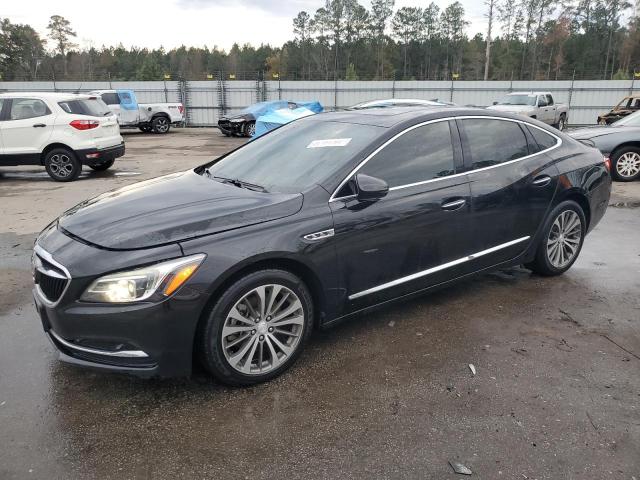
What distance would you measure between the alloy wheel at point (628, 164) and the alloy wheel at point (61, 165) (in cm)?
1082

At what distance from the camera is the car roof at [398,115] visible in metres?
3.80

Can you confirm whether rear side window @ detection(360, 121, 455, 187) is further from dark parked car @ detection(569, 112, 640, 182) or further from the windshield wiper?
dark parked car @ detection(569, 112, 640, 182)

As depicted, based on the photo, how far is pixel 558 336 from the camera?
12.4 ft

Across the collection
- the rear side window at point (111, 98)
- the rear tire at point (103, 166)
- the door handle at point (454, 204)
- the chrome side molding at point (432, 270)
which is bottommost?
the rear tire at point (103, 166)

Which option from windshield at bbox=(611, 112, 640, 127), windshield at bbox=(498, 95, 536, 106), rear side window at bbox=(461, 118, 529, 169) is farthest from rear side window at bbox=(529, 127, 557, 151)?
windshield at bbox=(498, 95, 536, 106)

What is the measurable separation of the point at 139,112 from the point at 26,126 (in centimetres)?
1214

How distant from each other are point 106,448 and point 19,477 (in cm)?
38

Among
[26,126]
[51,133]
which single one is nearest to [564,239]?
[51,133]

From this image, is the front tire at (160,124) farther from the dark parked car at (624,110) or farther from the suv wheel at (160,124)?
the dark parked car at (624,110)

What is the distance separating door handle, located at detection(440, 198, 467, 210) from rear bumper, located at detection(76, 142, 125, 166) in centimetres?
877

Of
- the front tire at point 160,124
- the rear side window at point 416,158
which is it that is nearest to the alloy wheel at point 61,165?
the rear side window at point 416,158

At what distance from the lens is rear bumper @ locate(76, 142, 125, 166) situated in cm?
1037

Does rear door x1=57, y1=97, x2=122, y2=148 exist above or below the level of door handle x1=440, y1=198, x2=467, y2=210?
above

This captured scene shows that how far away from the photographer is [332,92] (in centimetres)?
2745
